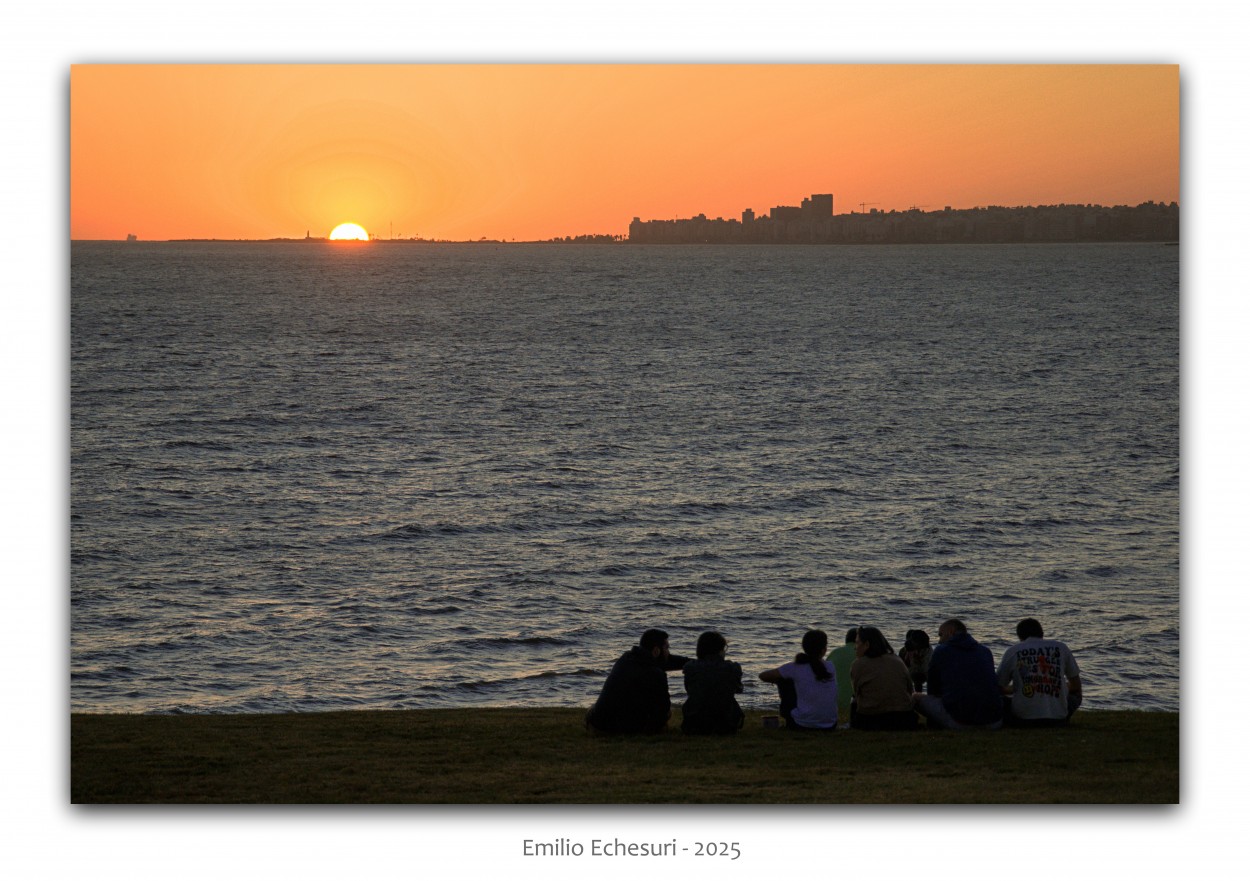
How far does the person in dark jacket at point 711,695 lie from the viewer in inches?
429

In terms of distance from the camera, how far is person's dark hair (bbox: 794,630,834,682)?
10742mm

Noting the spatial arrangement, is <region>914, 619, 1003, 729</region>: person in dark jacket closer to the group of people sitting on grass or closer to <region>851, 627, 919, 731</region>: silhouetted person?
the group of people sitting on grass

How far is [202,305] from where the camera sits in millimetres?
83438

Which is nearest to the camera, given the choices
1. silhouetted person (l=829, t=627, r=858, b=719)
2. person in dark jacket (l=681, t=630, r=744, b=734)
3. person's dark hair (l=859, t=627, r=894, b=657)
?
person's dark hair (l=859, t=627, r=894, b=657)

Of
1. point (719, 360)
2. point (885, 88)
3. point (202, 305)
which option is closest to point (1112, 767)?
point (885, 88)

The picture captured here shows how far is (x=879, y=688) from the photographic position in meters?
11.0

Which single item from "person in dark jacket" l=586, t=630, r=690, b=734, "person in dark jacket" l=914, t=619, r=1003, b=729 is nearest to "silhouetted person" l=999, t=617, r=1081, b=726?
"person in dark jacket" l=914, t=619, r=1003, b=729

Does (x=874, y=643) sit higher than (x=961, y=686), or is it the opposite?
(x=874, y=643)

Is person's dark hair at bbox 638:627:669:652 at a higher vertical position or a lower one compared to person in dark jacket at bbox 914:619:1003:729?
higher

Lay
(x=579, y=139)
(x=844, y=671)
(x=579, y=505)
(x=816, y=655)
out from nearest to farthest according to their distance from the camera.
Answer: (x=816, y=655)
(x=844, y=671)
(x=579, y=139)
(x=579, y=505)

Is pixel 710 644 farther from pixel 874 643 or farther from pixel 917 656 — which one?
pixel 917 656

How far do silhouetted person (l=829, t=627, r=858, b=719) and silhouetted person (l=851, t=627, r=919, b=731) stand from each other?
0.51m

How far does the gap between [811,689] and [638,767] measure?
1674mm

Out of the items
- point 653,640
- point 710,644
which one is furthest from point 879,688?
point 653,640
